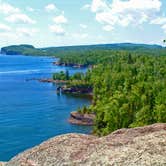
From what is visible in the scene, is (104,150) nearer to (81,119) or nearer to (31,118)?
(81,119)

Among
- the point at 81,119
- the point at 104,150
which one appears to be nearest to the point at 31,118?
the point at 81,119

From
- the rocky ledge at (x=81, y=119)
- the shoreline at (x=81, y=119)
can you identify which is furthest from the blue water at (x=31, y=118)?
the rocky ledge at (x=81, y=119)

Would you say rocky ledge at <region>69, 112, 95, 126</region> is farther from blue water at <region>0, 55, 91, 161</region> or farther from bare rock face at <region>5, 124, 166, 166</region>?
bare rock face at <region>5, 124, 166, 166</region>

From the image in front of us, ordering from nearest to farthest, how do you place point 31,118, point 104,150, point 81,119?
point 104,150
point 81,119
point 31,118

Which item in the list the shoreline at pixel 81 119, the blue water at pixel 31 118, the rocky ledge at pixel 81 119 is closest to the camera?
the blue water at pixel 31 118

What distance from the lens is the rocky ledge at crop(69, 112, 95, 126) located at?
9569 cm

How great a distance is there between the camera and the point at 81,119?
3824 inches

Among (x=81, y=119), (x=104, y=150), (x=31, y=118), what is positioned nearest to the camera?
(x=104, y=150)

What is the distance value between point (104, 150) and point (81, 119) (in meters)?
84.3

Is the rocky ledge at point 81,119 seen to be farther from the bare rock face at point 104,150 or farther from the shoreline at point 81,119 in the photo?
the bare rock face at point 104,150

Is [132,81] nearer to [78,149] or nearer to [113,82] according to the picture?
[113,82]

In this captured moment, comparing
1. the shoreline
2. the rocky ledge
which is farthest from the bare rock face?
the rocky ledge

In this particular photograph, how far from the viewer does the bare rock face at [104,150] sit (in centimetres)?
1227

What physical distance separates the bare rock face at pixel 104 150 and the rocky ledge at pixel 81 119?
263ft
